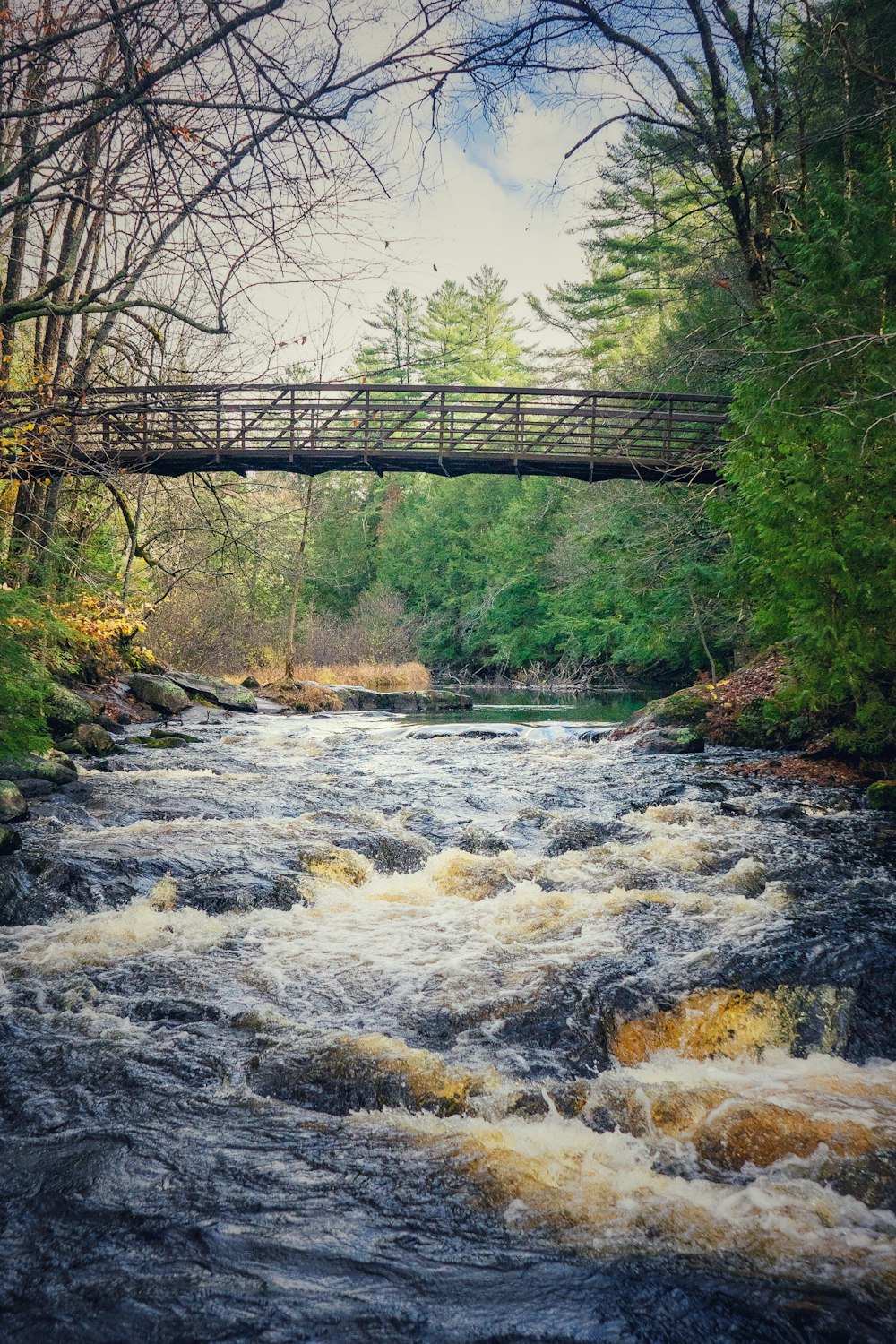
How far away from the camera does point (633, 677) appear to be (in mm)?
33281

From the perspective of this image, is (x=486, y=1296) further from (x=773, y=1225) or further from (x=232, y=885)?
(x=232, y=885)

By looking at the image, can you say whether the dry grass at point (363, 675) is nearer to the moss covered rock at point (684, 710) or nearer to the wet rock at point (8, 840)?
the moss covered rock at point (684, 710)

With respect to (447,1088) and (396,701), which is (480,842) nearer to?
(447,1088)

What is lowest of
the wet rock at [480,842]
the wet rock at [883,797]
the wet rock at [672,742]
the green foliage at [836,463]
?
the wet rock at [480,842]

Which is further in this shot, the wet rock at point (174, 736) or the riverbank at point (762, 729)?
the wet rock at point (174, 736)

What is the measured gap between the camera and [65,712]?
12.3 m

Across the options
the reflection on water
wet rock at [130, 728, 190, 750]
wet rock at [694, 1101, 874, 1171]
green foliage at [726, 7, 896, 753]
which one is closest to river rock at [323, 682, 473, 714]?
the reflection on water

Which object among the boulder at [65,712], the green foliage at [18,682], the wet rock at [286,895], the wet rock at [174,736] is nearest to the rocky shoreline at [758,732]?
the wet rock at [286,895]

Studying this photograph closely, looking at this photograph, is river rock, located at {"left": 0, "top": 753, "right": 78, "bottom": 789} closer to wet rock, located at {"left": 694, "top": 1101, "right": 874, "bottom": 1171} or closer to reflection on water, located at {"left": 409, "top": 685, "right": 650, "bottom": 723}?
wet rock, located at {"left": 694, "top": 1101, "right": 874, "bottom": 1171}

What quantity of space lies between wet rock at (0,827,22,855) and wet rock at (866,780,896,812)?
7881 mm

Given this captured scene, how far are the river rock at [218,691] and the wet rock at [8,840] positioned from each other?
Answer: 467 inches

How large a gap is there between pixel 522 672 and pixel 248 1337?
3530 cm

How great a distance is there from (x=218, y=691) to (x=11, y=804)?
38.6 feet

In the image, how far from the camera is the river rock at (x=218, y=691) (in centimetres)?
1873
